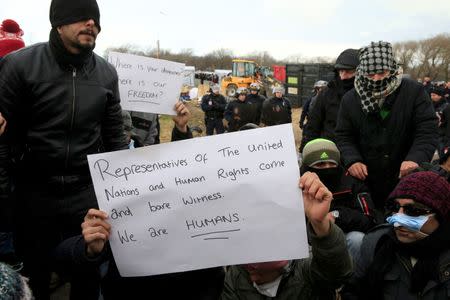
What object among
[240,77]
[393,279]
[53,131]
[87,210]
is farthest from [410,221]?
[240,77]

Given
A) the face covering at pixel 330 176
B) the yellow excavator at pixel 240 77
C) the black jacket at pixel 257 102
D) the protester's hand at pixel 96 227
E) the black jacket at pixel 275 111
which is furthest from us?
the yellow excavator at pixel 240 77

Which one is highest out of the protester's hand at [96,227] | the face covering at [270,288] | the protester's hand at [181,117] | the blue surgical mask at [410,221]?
the protester's hand at [181,117]

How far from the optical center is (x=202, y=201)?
5.29 ft

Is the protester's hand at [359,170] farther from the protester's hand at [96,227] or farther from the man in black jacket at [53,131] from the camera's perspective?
the protester's hand at [96,227]

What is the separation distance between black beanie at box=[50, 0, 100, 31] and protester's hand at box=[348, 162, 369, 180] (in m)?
1.89

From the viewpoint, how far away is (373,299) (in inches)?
84.6

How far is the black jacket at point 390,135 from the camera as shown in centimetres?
281

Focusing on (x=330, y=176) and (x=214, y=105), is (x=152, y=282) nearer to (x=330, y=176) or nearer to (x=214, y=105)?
(x=330, y=176)

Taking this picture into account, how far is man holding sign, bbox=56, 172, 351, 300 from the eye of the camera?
4.97ft

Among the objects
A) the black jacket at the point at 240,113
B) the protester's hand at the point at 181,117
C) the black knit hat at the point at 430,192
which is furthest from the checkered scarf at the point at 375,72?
the black jacket at the point at 240,113

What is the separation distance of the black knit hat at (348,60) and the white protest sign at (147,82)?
1662 millimetres

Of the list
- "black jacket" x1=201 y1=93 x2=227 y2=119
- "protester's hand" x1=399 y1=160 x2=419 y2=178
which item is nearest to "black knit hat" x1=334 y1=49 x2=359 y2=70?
"protester's hand" x1=399 y1=160 x2=419 y2=178

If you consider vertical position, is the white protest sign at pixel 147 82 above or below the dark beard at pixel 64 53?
below

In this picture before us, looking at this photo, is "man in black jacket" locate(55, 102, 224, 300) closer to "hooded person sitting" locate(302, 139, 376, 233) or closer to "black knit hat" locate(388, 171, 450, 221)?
"black knit hat" locate(388, 171, 450, 221)
